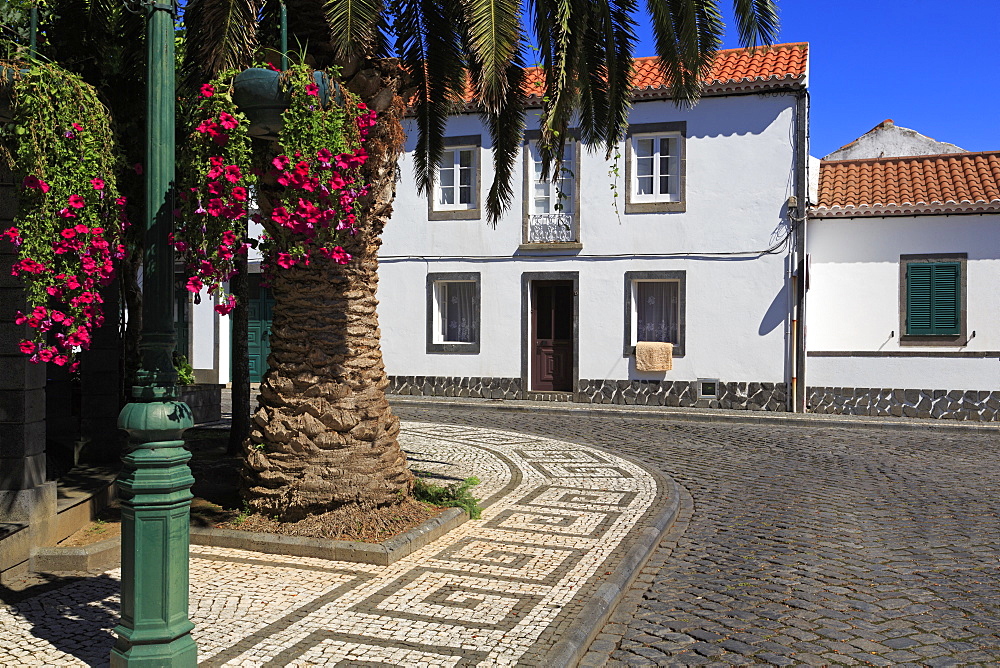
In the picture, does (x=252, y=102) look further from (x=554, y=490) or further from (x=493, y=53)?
(x=554, y=490)

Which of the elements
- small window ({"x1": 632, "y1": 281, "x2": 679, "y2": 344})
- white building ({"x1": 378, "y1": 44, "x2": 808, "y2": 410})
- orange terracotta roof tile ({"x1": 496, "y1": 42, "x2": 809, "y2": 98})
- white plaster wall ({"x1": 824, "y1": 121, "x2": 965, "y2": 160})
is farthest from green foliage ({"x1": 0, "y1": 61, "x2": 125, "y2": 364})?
white plaster wall ({"x1": 824, "y1": 121, "x2": 965, "y2": 160})

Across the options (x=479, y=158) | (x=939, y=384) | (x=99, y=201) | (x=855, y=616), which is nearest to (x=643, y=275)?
(x=479, y=158)

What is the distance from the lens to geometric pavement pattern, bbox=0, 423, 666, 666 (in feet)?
14.3

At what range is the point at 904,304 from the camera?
17.2 meters

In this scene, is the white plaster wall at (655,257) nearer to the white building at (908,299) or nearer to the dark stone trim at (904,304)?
the white building at (908,299)

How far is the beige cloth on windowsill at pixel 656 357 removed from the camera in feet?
59.8

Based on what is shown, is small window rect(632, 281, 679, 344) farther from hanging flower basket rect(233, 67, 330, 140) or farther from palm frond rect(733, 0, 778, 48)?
hanging flower basket rect(233, 67, 330, 140)

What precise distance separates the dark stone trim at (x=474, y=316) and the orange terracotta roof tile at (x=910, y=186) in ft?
23.4

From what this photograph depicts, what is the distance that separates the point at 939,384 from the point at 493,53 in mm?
13642

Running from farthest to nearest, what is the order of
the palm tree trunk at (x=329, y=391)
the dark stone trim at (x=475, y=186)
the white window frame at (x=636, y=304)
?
the dark stone trim at (x=475, y=186) < the white window frame at (x=636, y=304) < the palm tree trunk at (x=329, y=391)

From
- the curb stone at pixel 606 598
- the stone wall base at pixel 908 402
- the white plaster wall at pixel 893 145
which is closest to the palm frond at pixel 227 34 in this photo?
the curb stone at pixel 606 598

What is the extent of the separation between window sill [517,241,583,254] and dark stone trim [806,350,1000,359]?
16.7 ft

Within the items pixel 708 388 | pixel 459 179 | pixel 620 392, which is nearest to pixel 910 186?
pixel 708 388

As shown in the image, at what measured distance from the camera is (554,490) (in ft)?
28.9
